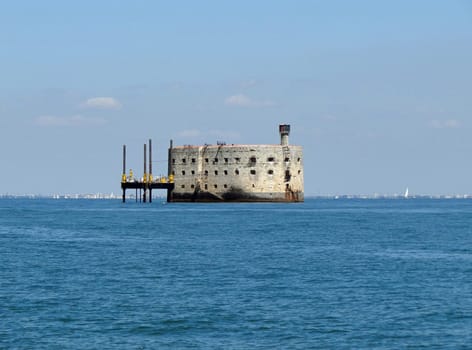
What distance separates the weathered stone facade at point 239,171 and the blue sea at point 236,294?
61.6 m

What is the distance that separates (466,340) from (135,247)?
28.5 metres

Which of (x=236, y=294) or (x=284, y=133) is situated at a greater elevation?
(x=284, y=133)

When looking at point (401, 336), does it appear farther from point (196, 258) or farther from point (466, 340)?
point (196, 258)

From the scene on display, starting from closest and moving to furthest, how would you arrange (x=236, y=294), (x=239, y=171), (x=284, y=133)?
(x=236, y=294) < (x=239, y=171) < (x=284, y=133)

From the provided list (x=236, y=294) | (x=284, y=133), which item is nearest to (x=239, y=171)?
(x=284, y=133)

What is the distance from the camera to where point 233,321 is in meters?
25.0

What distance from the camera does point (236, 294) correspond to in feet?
97.0

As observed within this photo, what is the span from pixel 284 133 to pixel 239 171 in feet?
28.3

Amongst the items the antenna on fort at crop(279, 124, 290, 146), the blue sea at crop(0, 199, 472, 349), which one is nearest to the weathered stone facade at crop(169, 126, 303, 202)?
the antenna on fort at crop(279, 124, 290, 146)

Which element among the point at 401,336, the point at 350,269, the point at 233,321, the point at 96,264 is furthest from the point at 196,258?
the point at 401,336

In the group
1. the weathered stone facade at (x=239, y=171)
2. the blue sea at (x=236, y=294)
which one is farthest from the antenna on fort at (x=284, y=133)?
the blue sea at (x=236, y=294)

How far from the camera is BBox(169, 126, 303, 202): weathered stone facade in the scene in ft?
376

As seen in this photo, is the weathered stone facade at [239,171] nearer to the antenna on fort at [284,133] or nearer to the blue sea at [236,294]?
the antenna on fort at [284,133]

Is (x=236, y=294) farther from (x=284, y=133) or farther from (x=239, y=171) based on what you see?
(x=284, y=133)
